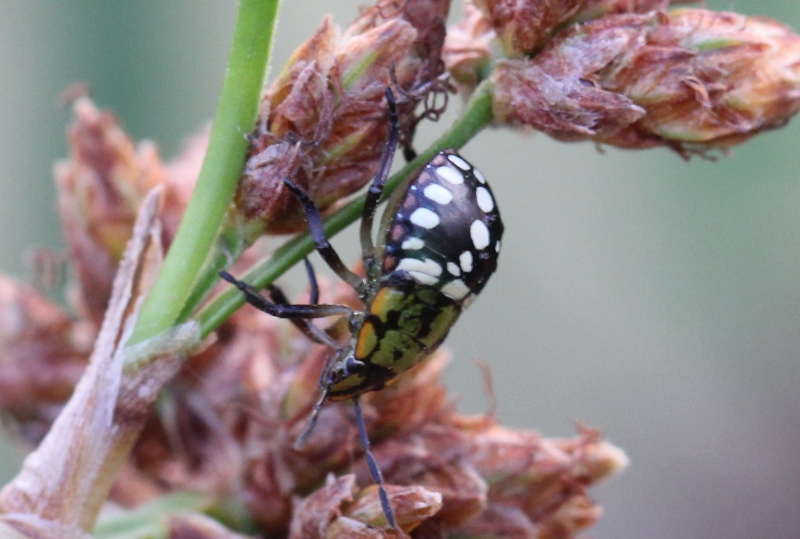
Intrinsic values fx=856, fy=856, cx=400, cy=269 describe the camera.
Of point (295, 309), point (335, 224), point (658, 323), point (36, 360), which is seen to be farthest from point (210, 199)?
point (658, 323)

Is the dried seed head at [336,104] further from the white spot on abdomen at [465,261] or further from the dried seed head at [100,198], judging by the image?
the dried seed head at [100,198]

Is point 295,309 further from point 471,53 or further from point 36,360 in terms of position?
point 36,360

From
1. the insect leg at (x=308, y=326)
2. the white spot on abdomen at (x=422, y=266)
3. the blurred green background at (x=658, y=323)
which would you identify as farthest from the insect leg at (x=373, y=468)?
the blurred green background at (x=658, y=323)

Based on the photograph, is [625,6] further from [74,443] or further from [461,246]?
[74,443]

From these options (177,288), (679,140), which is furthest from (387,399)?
(679,140)

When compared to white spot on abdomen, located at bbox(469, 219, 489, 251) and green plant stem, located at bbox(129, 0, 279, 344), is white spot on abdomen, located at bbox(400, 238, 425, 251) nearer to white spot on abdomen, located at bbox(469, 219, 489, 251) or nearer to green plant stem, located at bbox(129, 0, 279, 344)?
white spot on abdomen, located at bbox(469, 219, 489, 251)

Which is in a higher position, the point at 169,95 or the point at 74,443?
the point at 169,95
